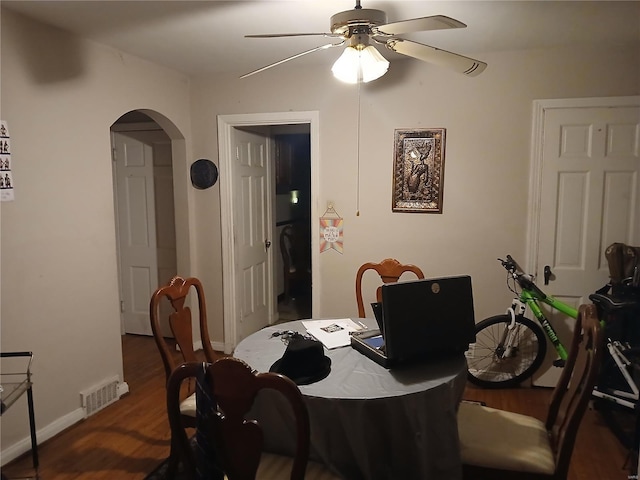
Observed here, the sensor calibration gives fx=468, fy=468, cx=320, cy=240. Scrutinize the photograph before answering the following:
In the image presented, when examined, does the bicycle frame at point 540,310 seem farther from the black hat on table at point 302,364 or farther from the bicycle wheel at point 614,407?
the black hat on table at point 302,364

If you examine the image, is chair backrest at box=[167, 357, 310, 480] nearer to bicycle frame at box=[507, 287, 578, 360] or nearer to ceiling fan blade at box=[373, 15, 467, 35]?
ceiling fan blade at box=[373, 15, 467, 35]

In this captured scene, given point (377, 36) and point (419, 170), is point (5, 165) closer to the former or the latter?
point (377, 36)

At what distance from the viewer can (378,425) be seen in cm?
170

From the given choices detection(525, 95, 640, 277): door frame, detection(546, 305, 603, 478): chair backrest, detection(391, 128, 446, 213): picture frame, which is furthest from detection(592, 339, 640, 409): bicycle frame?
detection(391, 128, 446, 213): picture frame

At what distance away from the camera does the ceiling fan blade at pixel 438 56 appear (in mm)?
2128

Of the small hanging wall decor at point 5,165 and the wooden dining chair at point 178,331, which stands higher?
the small hanging wall decor at point 5,165

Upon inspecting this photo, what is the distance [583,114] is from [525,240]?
0.92 meters

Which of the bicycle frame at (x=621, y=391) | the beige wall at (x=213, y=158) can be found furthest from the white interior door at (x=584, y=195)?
the bicycle frame at (x=621, y=391)

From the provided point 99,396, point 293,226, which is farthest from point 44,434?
point 293,226

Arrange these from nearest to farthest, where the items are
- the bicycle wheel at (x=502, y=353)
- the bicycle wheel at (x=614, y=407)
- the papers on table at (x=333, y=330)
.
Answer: the papers on table at (x=333, y=330) < the bicycle wheel at (x=614, y=407) < the bicycle wheel at (x=502, y=353)

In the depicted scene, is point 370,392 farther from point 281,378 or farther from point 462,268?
point 462,268

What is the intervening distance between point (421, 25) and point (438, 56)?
346mm

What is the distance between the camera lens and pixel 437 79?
3379 millimetres

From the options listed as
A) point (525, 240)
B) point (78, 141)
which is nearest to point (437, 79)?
point (525, 240)
